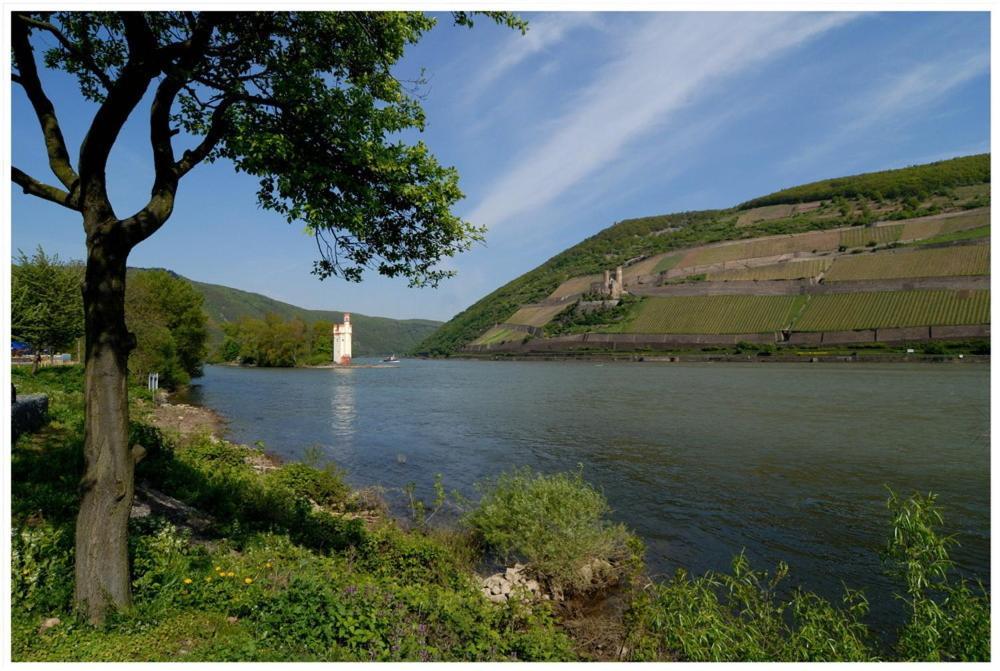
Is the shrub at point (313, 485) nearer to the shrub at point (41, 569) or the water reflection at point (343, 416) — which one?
the shrub at point (41, 569)

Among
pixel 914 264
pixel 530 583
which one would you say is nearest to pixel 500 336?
pixel 914 264

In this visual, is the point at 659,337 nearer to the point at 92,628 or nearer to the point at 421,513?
the point at 421,513

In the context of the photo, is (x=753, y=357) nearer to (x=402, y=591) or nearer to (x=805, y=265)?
(x=805, y=265)

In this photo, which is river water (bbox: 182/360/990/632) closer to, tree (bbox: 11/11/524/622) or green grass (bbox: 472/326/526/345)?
tree (bbox: 11/11/524/622)

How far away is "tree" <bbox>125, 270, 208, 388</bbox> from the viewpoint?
36.4 m

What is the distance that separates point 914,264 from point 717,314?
127 feet

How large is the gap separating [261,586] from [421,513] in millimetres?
6296

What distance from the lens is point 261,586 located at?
5949mm

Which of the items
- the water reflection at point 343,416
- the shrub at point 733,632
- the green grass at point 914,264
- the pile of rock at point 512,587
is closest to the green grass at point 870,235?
the green grass at point 914,264

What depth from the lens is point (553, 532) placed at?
8.95m

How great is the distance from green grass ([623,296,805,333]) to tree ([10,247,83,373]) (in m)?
108

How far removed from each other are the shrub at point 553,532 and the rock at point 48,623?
5.86m

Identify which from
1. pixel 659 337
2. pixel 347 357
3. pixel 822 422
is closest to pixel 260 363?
pixel 347 357

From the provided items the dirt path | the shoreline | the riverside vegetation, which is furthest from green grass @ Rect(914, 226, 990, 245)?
the dirt path
